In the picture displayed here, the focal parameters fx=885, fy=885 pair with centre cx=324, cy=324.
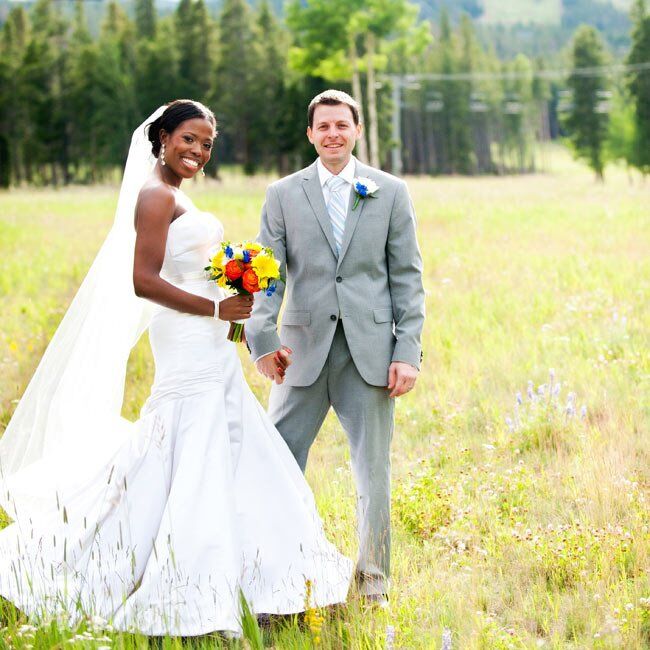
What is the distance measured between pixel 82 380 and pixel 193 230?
120cm

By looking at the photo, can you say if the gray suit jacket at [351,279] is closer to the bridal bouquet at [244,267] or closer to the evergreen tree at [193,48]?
the bridal bouquet at [244,267]

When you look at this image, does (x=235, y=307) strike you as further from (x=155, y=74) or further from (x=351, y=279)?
(x=155, y=74)

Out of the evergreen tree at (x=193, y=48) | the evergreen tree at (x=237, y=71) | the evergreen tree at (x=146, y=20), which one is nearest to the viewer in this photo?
the evergreen tree at (x=237, y=71)

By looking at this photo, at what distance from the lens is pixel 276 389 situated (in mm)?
4637

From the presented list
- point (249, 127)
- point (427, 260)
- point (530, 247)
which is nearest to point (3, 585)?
point (427, 260)

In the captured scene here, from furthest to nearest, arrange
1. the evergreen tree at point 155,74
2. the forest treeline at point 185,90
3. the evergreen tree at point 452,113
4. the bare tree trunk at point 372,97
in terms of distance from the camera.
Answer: the evergreen tree at point 452,113 → the evergreen tree at point 155,74 → the forest treeline at point 185,90 → the bare tree trunk at point 372,97

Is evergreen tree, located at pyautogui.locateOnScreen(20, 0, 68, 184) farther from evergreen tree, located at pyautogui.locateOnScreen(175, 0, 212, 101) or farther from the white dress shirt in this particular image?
the white dress shirt

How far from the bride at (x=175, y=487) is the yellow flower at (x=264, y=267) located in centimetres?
30

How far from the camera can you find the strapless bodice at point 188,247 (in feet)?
14.3

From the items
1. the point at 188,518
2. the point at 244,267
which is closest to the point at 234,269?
the point at 244,267

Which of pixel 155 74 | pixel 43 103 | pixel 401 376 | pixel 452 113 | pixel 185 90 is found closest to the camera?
pixel 401 376

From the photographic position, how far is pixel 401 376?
430 centimetres

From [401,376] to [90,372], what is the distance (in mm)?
1791

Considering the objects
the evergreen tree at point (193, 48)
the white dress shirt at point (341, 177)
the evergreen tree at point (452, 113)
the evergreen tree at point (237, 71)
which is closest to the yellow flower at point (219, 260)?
the white dress shirt at point (341, 177)
